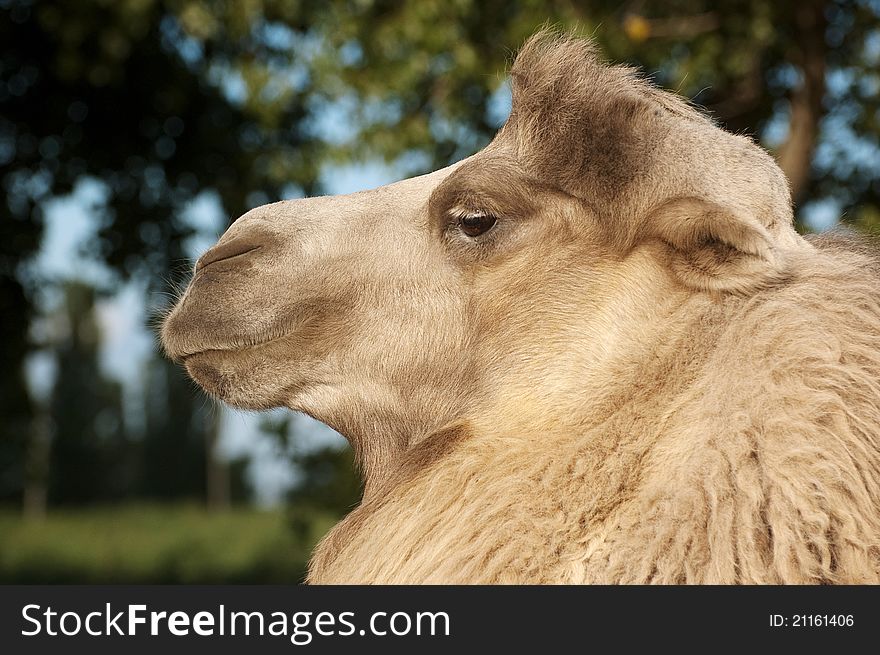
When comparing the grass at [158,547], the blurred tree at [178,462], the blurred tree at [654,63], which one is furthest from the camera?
the blurred tree at [178,462]

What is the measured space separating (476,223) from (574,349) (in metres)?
0.46

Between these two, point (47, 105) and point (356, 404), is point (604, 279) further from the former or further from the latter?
point (47, 105)

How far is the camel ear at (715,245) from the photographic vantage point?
240cm

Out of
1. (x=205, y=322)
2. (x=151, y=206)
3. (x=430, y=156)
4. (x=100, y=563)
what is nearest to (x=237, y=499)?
(x=100, y=563)

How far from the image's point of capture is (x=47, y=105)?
10.0 m

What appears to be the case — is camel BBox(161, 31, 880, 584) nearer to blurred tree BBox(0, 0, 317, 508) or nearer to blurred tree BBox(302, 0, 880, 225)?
blurred tree BBox(302, 0, 880, 225)

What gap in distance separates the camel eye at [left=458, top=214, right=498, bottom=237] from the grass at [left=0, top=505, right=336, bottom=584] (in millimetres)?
6804

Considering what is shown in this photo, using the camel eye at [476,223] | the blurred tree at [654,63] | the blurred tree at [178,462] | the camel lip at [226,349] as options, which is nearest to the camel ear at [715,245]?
the camel eye at [476,223]

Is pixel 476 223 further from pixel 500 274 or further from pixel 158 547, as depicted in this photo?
pixel 158 547

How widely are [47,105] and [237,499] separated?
34.6 metres

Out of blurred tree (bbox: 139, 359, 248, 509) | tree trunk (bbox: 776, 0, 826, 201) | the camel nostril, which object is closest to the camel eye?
the camel nostril

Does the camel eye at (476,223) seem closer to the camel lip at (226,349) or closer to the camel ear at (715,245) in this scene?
the camel ear at (715,245)

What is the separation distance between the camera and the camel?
2.22 meters

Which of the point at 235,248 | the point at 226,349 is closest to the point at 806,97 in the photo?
the point at 235,248
